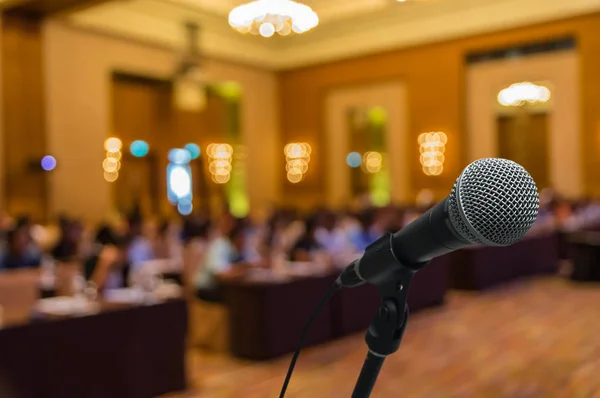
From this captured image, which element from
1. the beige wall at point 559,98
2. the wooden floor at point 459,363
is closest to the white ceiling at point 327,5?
the beige wall at point 559,98

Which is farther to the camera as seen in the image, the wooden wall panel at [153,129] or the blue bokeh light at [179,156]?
the blue bokeh light at [179,156]

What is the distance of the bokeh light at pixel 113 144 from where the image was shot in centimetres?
1446

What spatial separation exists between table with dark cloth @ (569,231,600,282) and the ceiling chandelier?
5.56m

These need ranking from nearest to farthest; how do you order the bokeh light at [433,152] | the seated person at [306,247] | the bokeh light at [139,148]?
the seated person at [306,247] < the bokeh light at [139,148] < the bokeh light at [433,152]

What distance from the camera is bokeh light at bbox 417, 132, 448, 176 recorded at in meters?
15.5

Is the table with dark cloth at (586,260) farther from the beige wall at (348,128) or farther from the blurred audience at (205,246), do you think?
the beige wall at (348,128)

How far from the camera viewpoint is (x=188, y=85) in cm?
1361

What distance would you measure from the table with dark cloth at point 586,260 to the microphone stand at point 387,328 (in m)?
8.44

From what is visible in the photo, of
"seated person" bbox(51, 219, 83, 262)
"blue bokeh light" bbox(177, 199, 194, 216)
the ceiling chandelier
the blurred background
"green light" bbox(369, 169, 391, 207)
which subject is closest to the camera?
the blurred background

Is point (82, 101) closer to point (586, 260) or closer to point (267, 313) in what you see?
point (267, 313)

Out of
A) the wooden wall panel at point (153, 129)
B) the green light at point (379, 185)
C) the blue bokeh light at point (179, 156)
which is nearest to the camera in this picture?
the wooden wall panel at point (153, 129)

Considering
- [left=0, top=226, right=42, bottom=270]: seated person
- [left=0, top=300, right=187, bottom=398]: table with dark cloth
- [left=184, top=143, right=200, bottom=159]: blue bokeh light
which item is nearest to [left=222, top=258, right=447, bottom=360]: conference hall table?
[left=0, top=300, right=187, bottom=398]: table with dark cloth

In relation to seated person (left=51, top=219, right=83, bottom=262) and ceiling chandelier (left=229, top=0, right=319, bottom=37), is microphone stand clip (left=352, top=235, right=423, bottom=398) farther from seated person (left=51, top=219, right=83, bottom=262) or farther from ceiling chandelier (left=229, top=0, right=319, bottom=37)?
ceiling chandelier (left=229, top=0, right=319, bottom=37)

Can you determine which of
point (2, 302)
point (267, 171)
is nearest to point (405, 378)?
point (2, 302)
